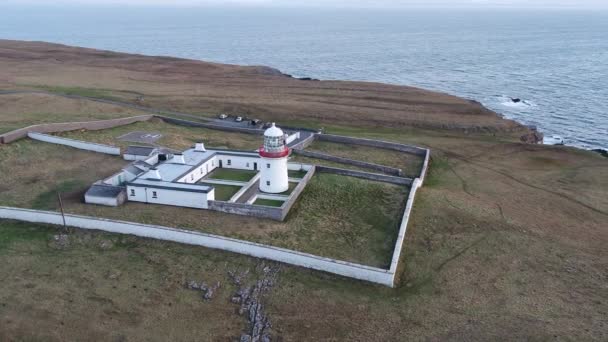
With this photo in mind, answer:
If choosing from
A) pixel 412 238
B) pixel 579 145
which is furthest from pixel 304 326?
pixel 579 145

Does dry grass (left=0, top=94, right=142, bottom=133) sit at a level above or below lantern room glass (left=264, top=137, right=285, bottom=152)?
below

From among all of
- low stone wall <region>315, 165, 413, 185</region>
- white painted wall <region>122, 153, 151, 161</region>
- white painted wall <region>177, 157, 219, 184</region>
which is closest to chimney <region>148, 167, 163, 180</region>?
white painted wall <region>177, 157, 219, 184</region>

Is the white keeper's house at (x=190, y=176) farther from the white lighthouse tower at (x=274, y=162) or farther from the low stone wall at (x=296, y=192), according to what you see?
the low stone wall at (x=296, y=192)

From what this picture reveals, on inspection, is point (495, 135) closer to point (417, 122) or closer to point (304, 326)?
point (417, 122)

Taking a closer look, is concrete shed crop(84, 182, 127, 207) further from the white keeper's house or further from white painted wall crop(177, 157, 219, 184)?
white painted wall crop(177, 157, 219, 184)

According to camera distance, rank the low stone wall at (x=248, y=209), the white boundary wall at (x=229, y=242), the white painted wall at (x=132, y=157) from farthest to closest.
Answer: the white painted wall at (x=132, y=157) → the low stone wall at (x=248, y=209) → the white boundary wall at (x=229, y=242)

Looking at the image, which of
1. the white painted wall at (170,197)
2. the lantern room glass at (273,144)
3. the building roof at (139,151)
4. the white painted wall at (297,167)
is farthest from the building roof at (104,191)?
the white painted wall at (297,167)
